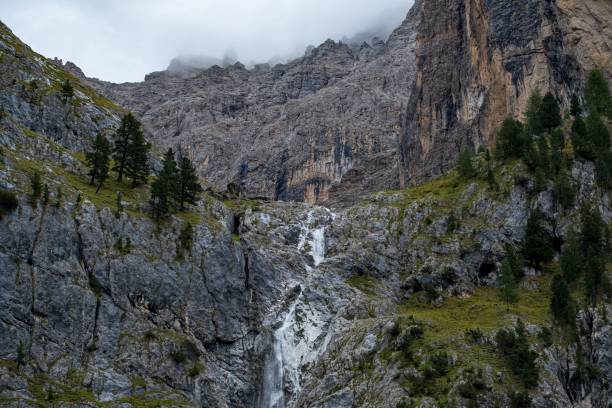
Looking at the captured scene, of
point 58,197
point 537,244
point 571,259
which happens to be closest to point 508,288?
point 571,259

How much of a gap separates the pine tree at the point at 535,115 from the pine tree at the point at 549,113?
2.23ft

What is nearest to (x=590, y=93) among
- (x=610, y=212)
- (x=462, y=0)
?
(x=610, y=212)

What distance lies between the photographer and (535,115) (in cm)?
11444

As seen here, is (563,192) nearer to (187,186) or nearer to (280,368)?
(280,368)

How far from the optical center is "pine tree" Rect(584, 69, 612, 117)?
4375 inches

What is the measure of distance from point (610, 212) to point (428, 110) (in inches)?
2746

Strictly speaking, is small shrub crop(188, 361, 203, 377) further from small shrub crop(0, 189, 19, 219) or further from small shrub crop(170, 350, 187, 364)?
small shrub crop(0, 189, 19, 219)

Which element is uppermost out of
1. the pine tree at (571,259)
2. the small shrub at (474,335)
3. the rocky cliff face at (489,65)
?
the rocky cliff face at (489,65)

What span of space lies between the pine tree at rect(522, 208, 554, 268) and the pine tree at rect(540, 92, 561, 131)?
25219 millimetres

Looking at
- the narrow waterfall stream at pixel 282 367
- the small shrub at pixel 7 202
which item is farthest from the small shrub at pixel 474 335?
the small shrub at pixel 7 202

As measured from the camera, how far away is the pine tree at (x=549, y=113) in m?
115

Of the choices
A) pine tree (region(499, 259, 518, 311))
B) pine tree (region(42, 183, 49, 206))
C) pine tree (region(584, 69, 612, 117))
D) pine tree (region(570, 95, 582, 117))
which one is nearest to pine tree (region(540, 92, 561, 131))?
pine tree (region(570, 95, 582, 117))

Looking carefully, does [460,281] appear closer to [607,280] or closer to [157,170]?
[607,280]

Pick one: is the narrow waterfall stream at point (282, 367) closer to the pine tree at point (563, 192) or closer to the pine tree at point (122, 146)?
the pine tree at point (122, 146)
